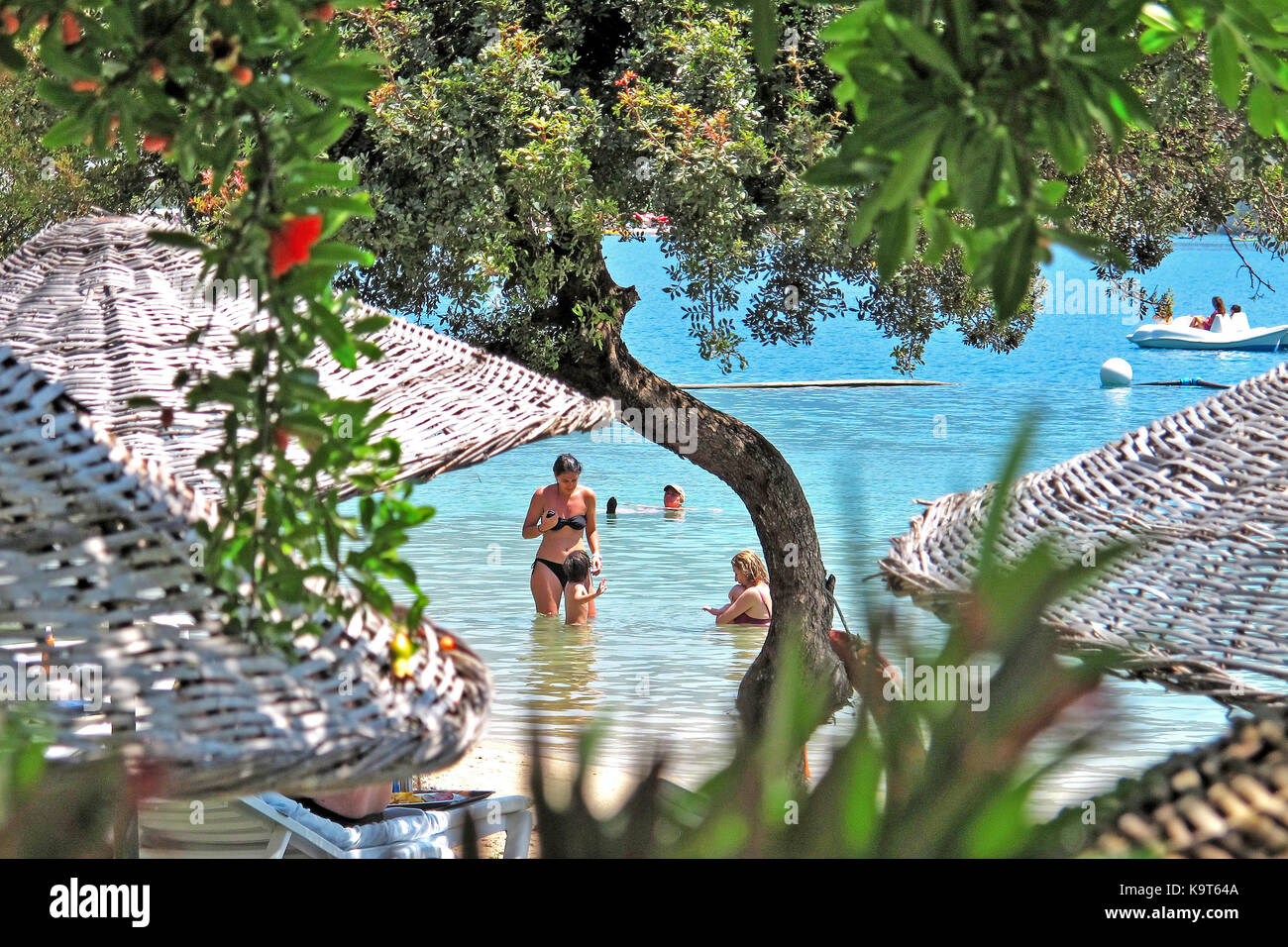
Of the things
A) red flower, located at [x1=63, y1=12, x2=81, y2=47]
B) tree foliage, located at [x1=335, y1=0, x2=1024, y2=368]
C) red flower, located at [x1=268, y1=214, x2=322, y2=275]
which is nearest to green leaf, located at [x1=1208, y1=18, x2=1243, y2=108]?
red flower, located at [x1=268, y1=214, x2=322, y2=275]

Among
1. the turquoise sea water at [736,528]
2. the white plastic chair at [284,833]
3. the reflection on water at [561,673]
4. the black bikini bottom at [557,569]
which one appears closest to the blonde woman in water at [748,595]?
the turquoise sea water at [736,528]

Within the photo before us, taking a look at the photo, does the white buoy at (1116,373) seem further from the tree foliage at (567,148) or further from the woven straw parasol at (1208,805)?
the woven straw parasol at (1208,805)

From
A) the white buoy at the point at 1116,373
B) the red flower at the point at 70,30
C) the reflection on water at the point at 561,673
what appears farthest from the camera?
the white buoy at the point at 1116,373

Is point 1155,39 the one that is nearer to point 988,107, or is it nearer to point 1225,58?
point 1225,58

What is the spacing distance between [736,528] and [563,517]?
33.0 ft

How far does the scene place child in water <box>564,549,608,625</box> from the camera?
13.0m

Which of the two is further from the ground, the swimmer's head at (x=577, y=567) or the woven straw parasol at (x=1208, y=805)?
the woven straw parasol at (x=1208, y=805)

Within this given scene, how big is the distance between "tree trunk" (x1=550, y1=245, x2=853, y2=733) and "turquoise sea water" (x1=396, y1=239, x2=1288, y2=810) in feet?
3.22

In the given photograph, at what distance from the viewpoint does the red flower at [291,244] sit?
1479 millimetres

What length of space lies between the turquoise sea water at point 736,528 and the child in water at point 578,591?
232mm

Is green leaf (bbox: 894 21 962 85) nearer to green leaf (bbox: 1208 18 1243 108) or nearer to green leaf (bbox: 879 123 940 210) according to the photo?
green leaf (bbox: 879 123 940 210)

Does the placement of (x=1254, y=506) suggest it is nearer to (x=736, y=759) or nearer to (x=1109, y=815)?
(x=1109, y=815)
